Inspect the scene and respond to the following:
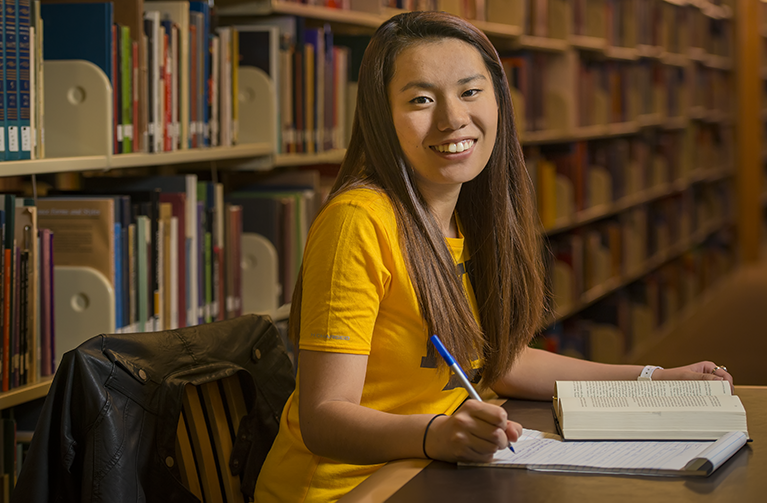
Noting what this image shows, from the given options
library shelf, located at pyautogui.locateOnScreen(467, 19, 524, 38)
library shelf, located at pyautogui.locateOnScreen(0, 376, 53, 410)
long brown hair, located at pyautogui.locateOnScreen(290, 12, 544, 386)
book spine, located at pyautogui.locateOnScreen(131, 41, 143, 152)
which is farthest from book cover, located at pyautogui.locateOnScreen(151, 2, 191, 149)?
library shelf, located at pyautogui.locateOnScreen(467, 19, 524, 38)

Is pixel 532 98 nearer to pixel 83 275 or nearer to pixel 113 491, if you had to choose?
pixel 83 275

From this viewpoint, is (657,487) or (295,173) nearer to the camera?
(657,487)

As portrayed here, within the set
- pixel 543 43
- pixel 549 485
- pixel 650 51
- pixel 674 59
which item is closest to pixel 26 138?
pixel 549 485

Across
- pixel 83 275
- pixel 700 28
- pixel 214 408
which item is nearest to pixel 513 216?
pixel 214 408

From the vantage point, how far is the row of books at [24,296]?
143 centimetres

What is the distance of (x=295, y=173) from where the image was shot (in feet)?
7.64

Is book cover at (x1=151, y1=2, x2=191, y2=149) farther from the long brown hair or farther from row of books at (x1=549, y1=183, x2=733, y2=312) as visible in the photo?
row of books at (x1=549, y1=183, x2=733, y2=312)

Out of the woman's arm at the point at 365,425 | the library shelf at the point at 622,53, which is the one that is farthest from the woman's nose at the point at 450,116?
the library shelf at the point at 622,53

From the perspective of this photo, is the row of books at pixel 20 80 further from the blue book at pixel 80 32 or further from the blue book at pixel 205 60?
the blue book at pixel 205 60

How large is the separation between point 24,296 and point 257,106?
839 millimetres

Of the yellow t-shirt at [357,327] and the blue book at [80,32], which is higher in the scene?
the blue book at [80,32]

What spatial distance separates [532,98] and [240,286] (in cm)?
178

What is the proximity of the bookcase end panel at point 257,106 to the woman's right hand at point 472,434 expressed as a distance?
1316mm

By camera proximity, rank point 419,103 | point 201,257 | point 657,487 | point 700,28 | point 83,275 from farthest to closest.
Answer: point 700,28 → point 201,257 → point 83,275 → point 419,103 → point 657,487
